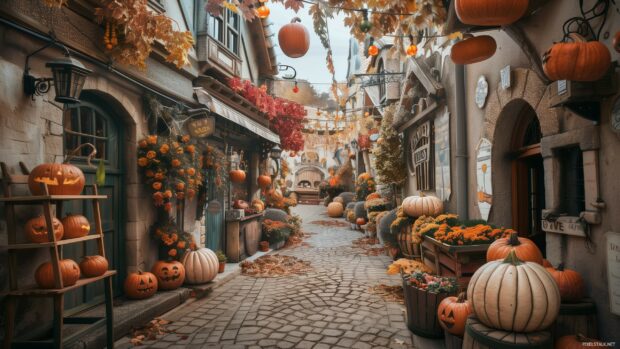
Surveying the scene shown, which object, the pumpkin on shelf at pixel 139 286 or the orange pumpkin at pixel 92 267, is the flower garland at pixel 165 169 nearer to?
the pumpkin on shelf at pixel 139 286

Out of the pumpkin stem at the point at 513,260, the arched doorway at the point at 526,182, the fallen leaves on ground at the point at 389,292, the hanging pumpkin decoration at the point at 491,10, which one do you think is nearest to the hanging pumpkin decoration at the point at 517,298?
the pumpkin stem at the point at 513,260

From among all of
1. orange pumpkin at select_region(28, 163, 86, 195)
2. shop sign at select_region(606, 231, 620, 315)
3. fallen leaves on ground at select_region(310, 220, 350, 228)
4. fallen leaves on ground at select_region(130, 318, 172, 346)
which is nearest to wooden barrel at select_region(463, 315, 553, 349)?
shop sign at select_region(606, 231, 620, 315)

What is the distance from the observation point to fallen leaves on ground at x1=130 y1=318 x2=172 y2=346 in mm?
4380

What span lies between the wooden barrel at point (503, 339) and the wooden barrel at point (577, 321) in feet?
1.67

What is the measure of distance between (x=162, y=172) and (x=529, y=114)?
541 cm

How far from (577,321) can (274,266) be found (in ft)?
19.6

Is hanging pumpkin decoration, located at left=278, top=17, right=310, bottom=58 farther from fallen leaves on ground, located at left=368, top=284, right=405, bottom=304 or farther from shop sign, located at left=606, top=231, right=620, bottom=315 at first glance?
shop sign, located at left=606, top=231, right=620, bottom=315

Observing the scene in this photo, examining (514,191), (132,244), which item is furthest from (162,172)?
(514,191)

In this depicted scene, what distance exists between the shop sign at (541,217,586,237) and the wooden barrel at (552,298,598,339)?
659mm

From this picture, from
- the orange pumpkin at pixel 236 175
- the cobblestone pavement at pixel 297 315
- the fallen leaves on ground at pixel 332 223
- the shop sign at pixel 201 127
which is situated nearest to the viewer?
the cobblestone pavement at pixel 297 315

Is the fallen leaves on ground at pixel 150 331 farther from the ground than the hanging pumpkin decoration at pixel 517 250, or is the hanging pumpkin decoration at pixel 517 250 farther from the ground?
the hanging pumpkin decoration at pixel 517 250

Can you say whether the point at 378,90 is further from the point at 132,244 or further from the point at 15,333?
the point at 15,333

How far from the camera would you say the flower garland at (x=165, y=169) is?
5680 mm

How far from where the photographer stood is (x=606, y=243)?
10.5 ft
